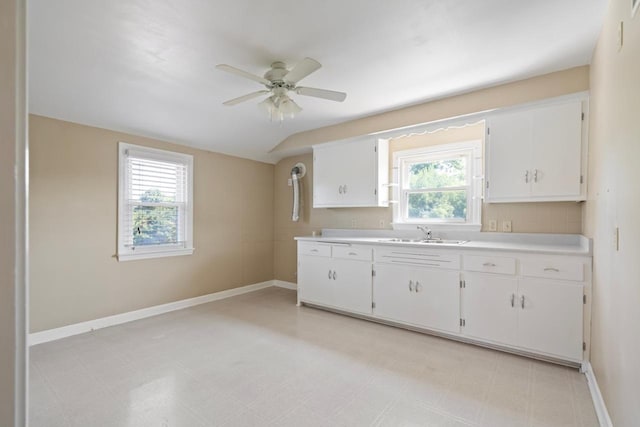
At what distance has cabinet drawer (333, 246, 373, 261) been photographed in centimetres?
376

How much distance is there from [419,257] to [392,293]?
1.73ft

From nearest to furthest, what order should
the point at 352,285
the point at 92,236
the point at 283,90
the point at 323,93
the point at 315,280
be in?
the point at 323,93, the point at 283,90, the point at 92,236, the point at 352,285, the point at 315,280

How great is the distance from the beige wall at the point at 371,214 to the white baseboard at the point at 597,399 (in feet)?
4.19

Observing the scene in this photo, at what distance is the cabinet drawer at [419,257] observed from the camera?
124 inches

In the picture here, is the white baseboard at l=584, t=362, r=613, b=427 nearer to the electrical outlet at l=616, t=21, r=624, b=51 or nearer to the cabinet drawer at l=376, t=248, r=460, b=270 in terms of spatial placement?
the cabinet drawer at l=376, t=248, r=460, b=270

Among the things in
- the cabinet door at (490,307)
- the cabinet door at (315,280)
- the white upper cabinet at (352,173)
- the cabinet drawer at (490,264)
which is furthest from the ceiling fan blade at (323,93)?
the cabinet door at (315,280)

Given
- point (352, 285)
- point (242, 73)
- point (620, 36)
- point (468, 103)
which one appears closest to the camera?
point (620, 36)

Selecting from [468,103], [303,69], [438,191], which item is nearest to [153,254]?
[303,69]

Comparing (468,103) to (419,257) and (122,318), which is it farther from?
(122,318)

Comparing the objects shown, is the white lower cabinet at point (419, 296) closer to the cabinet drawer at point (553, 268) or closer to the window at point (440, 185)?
the cabinet drawer at point (553, 268)

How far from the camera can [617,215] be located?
5.61ft

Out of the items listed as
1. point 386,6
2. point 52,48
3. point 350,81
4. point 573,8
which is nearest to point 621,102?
point 573,8
